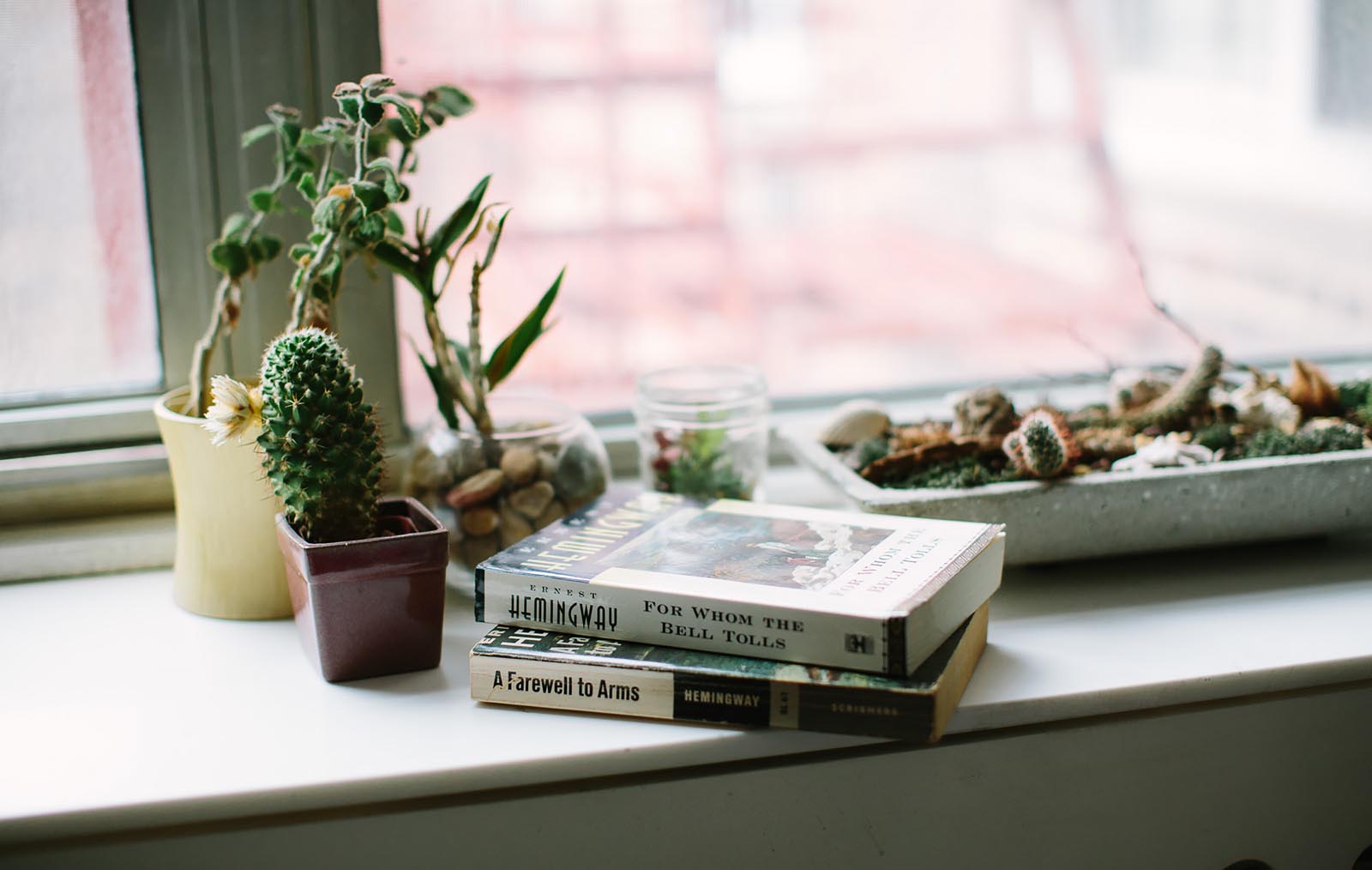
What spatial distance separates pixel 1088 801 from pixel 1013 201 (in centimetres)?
86

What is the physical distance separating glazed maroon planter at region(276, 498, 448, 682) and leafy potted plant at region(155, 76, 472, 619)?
88 mm

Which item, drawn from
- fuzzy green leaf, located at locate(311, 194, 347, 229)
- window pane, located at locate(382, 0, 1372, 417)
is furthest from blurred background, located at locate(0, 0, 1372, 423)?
fuzzy green leaf, located at locate(311, 194, 347, 229)

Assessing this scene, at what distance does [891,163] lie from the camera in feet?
4.56

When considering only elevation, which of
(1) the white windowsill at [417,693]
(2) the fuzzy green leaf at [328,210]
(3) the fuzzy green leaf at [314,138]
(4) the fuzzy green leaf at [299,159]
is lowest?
(1) the white windowsill at [417,693]

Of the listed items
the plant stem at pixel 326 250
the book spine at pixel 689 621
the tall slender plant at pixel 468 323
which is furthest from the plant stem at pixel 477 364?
the book spine at pixel 689 621

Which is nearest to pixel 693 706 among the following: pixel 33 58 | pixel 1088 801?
pixel 1088 801

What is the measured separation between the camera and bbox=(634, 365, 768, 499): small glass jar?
1.02 meters

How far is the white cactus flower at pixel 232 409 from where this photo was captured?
79 centimetres

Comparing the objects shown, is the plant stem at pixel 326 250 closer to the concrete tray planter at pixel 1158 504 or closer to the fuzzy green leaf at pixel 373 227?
the fuzzy green leaf at pixel 373 227

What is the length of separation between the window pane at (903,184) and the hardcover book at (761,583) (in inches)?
16.9

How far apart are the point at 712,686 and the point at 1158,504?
1.44 feet

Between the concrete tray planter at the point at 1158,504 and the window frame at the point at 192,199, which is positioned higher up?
the window frame at the point at 192,199

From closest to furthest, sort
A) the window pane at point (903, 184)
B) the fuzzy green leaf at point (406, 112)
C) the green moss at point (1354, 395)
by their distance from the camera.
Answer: the fuzzy green leaf at point (406, 112), the green moss at point (1354, 395), the window pane at point (903, 184)

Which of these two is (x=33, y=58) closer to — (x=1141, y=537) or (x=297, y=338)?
(x=297, y=338)
